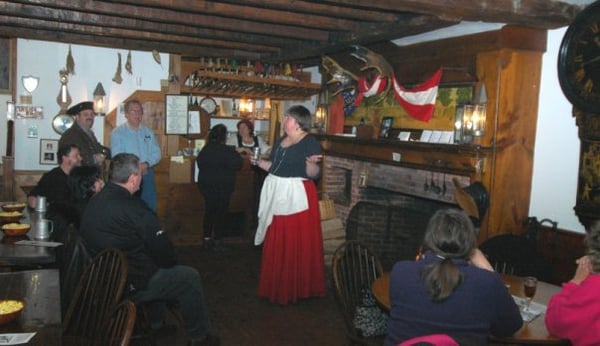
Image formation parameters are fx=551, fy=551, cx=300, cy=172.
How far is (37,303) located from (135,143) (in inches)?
143

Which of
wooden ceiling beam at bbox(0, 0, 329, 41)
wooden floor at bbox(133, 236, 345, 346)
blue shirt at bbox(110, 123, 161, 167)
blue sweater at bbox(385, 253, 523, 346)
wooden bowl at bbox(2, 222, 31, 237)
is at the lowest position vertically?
wooden floor at bbox(133, 236, 345, 346)

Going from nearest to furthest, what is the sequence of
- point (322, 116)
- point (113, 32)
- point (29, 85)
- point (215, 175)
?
point (113, 32) → point (215, 175) → point (322, 116) → point (29, 85)

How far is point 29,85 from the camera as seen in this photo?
25.3ft

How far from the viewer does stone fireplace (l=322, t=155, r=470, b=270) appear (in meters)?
6.11

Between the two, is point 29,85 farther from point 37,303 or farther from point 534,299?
point 534,299

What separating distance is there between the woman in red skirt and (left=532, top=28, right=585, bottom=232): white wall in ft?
6.19

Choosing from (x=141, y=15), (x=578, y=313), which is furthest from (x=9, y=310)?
(x=141, y=15)

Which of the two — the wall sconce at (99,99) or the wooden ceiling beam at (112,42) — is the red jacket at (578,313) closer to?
the wooden ceiling beam at (112,42)

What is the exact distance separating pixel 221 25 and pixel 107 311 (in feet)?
A: 9.79

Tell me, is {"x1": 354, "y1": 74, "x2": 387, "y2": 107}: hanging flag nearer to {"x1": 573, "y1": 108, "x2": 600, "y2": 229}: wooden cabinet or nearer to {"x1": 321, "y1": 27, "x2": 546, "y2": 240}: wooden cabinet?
{"x1": 321, "y1": 27, "x2": 546, "y2": 240}: wooden cabinet

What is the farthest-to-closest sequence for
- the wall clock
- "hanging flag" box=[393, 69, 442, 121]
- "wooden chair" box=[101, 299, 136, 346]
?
"hanging flag" box=[393, 69, 442, 121], the wall clock, "wooden chair" box=[101, 299, 136, 346]

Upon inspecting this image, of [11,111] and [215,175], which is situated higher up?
[11,111]

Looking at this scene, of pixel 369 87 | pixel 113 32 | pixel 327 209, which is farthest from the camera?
pixel 327 209

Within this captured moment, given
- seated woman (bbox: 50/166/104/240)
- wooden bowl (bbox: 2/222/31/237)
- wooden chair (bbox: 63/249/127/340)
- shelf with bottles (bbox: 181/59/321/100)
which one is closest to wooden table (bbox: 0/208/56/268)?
wooden bowl (bbox: 2/222/31/237)
